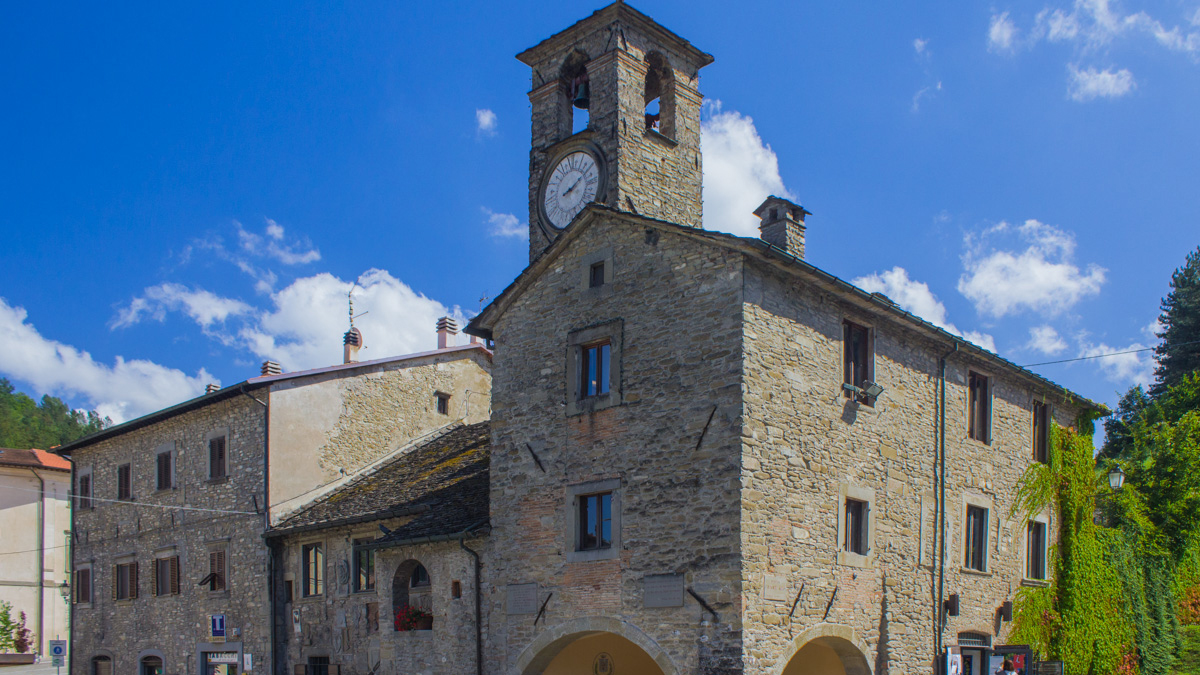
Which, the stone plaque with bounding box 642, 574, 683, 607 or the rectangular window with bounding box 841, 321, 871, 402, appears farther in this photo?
the rectangular window with bounding box 841, 321, 871, 402

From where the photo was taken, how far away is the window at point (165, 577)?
26859 mm

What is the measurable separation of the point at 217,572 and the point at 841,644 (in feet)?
50.1

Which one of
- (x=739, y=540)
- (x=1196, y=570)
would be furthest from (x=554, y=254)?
(x=1196, y=570)

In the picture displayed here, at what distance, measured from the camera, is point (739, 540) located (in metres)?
15.2

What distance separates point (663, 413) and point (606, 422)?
1137 mm

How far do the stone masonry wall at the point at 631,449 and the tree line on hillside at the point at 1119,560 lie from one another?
29.1 feet

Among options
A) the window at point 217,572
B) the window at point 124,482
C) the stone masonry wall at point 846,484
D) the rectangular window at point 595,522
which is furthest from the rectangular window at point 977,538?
the window at point 124,482

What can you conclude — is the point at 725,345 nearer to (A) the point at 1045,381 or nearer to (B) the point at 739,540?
(B) the point at 739,540

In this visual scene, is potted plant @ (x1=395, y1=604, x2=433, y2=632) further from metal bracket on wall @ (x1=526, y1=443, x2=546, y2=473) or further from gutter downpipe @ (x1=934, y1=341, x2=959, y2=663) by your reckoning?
gutter downpipe @ (x1=934, y1=341, x2=959, y2=663)

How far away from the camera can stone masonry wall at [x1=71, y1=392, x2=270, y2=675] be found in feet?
81.0

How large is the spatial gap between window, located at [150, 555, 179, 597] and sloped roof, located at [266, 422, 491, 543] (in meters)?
4.56

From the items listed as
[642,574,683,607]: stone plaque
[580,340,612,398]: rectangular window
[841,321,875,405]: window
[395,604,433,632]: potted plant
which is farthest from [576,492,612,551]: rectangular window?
[841,321,875,405]: window

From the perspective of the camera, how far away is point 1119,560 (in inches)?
900

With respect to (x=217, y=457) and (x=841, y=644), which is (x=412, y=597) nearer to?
(x=841, y=644)
